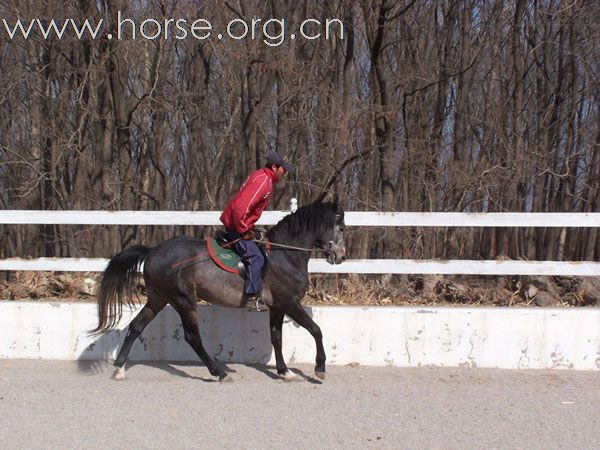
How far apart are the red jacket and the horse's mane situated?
0.43 m

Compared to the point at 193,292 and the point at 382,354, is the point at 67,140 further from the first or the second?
the point at 382,354

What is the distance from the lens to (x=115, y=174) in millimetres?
13758

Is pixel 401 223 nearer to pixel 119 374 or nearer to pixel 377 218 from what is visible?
pixel 377 218

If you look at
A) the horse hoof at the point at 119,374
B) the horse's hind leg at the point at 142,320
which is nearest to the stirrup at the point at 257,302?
the horse's hind leg at the point at 142,320

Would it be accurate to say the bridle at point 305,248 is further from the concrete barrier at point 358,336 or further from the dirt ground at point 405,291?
the dirt ground at point 405,291

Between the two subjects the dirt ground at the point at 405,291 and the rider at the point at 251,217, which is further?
the dirt ground at the point at 405,291

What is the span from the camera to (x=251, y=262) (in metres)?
6.27

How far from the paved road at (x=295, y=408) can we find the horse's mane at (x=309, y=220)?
1.64 meters

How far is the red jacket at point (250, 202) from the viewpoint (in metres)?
6.16

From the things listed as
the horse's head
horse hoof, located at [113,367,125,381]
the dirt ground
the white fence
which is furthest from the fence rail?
horse hoof, located at [113,367,125,381]

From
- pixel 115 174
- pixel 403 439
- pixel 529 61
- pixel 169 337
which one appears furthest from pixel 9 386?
pixel 529 61

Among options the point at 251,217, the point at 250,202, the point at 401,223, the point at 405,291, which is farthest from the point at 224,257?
the point at 405,291

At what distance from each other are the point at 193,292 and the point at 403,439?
8.98 ft

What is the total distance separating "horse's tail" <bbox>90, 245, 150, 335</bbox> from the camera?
6613 millimetres
